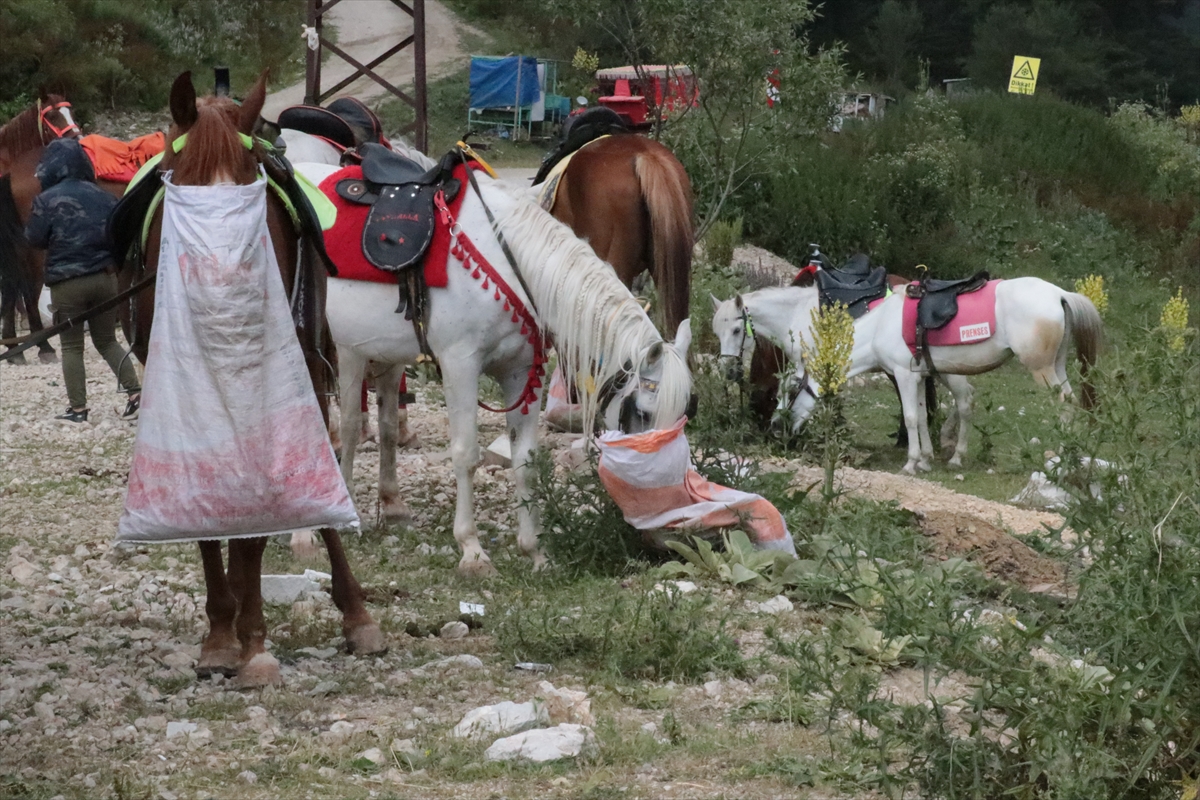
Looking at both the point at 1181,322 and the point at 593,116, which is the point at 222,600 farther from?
the point at 1181,322

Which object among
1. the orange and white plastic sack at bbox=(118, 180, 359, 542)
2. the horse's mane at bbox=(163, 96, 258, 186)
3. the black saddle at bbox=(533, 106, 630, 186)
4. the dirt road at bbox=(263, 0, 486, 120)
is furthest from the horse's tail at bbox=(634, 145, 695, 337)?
the dirt road at bbox=(263, 0, 486, 120)

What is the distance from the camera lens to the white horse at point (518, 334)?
257 inches

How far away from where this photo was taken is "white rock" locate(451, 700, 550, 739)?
4.42 meters

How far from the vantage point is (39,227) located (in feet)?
34.9

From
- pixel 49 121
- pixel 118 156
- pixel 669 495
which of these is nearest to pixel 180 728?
pixel 669 495

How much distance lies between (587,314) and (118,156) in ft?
27.2

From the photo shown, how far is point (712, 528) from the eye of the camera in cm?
661

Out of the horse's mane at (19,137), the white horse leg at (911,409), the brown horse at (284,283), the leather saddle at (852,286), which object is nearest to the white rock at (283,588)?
the brown horse at (284,283)

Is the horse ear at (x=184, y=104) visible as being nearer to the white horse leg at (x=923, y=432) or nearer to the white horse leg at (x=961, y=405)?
the white horse leg at (x=923, y=432)

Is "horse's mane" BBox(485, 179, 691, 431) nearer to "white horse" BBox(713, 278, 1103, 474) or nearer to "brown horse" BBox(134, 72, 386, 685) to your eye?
"brown horse" BBox(134, 72, 386, 685)

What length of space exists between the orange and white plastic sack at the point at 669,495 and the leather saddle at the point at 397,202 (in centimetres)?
125

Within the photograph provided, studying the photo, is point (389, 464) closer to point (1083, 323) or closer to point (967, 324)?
point (967, 324)

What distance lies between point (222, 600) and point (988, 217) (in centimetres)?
2021

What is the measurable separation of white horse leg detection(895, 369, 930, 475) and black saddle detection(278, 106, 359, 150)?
15.7ft
